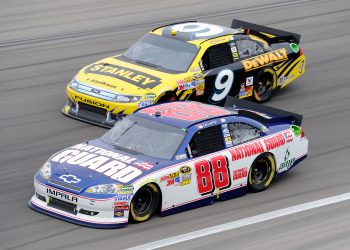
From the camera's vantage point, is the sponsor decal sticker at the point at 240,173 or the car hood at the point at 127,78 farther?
the car hood at the point at 127,78

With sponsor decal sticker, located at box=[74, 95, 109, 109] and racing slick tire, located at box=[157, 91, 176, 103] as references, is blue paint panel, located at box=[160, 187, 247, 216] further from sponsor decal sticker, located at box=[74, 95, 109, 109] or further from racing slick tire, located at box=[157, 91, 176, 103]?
sponsor decal sticker, located at box=[74, 95, 109, 109]

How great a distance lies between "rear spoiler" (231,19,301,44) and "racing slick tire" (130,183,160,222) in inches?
283

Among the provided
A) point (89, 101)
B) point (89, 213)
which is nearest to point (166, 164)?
point (89, 213)

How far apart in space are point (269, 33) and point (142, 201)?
26.6 ft

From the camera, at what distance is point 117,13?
25422mm

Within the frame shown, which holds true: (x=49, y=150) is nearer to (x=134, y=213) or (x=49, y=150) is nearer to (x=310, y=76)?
(x=134, y=213)

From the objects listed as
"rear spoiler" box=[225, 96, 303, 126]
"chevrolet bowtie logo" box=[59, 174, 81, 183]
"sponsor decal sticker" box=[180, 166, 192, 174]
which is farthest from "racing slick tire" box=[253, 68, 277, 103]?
"chevrolet bowtie logo" box=[59, 174, 81, 183]

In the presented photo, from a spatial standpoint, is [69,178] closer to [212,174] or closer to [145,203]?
[145,203]

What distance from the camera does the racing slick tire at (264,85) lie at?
744 inches

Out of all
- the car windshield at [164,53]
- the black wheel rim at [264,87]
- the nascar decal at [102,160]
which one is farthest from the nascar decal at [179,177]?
the black wheel rim at [264,87]

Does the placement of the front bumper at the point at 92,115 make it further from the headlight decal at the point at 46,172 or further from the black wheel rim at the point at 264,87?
the headlight decal at the point at 46,172

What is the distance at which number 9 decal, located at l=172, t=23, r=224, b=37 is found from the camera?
1858cm

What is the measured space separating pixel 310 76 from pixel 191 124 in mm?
7671

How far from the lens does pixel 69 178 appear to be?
42.4 feet
